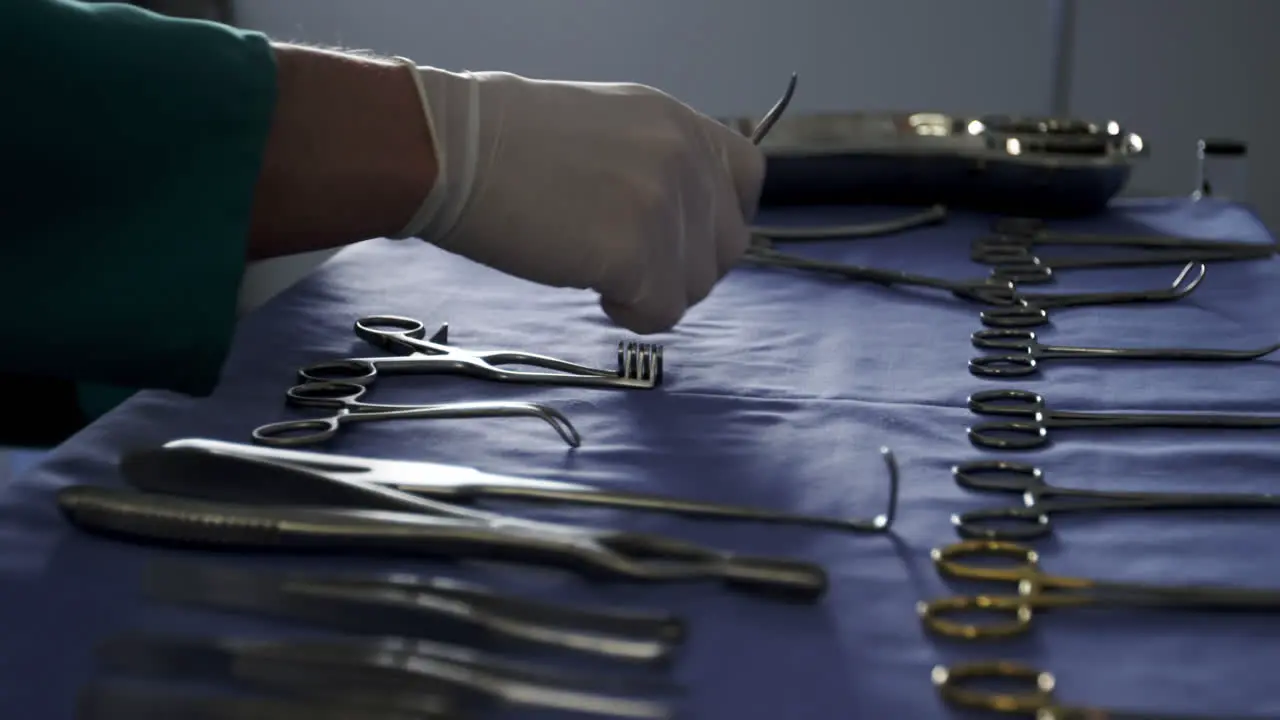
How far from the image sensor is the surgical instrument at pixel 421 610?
1.45 feet

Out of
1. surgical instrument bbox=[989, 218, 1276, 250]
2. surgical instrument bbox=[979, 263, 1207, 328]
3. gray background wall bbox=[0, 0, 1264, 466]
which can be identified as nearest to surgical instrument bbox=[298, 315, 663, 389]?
surgical instrument bbox=[979, 263, 1207, 328]

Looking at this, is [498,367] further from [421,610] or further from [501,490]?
[421,610]

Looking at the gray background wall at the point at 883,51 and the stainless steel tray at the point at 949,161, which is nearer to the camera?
the stainless steel tray at the point at 949,161

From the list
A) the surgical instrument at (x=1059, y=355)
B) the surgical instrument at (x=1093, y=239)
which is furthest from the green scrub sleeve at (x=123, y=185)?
the surgical instrument at (x=1093, y=239)

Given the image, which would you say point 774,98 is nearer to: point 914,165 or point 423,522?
point 914,165

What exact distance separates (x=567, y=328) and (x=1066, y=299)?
0.35m

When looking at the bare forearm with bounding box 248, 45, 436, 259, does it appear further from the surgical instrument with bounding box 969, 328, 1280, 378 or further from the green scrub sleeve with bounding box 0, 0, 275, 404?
the surgical instrument with bounding box 969, 328, 1280, 378

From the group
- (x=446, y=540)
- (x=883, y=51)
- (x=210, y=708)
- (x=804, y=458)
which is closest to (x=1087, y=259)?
(x=804, y=458)

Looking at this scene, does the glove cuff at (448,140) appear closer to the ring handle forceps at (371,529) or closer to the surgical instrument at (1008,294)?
the ring handle forceps at (371,529)

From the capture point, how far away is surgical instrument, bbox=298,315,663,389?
0.74 meters

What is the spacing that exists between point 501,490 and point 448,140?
215mm

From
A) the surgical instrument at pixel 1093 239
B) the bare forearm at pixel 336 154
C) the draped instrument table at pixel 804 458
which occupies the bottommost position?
the draped instrument table at pixel 804 458

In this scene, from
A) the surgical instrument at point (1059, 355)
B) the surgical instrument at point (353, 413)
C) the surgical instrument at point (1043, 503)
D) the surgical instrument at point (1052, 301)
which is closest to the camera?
the surgical instrument at point (1043, 503)

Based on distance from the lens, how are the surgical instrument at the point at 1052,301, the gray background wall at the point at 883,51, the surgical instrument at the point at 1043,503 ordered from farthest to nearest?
the gray background wall at the point at 883,51, the surgical instrument at the point at 1052,301, the surgical instrument at the point at 1043,503
